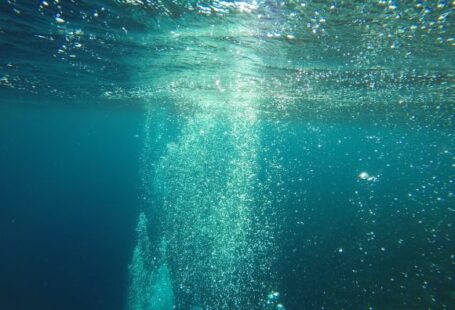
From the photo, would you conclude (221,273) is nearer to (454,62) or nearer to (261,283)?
(261,283)

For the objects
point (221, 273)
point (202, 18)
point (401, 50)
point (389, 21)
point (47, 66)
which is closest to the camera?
point (389, 21)

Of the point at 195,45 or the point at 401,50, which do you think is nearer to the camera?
the point at 401,50

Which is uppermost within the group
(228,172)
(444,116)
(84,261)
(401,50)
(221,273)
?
(401,50)

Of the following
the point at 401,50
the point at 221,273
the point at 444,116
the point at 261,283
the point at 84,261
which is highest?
the point at 401,50

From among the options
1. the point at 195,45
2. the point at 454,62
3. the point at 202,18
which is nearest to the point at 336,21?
the point at 202,18

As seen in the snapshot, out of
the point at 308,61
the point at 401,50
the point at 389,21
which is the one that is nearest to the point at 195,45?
the point at 308,61

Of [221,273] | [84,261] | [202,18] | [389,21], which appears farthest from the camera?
[84,261]

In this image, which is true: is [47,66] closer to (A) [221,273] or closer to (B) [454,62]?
(A) [221,273]

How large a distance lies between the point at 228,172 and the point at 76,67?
1164 inches

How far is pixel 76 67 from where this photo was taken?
1411 centimetres

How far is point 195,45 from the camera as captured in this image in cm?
979

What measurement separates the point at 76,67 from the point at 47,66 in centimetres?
145

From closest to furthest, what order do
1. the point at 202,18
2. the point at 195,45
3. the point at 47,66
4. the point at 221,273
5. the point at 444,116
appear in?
the point at 202,18
the point at 195,45
the point at 221,273
the point at 47,66
the point at 444,116

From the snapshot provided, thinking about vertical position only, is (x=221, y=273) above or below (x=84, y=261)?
above
